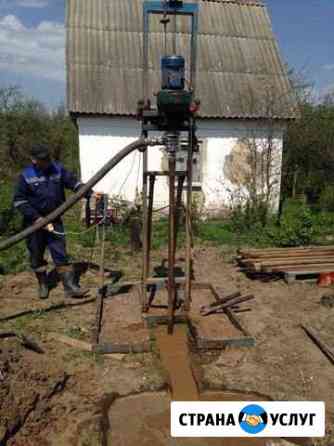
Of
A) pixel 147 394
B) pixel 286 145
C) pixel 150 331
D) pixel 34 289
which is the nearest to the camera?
pixel 147 394

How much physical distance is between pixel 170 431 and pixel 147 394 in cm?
54

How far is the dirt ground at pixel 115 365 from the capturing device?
11.1 ft

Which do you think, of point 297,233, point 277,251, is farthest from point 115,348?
point 297,233

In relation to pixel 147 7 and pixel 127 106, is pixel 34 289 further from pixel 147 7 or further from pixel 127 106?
pixel 127 106

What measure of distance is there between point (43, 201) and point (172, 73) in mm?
2257

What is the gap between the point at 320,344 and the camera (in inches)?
185

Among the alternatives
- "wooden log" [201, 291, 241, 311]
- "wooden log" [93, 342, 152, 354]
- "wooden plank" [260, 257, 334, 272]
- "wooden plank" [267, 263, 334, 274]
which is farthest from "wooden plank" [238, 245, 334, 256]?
"wooden log" [93, 342, 152, 354]

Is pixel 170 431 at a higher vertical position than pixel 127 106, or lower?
lower

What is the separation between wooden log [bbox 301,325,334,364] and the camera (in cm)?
445

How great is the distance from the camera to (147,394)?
3.84 metres

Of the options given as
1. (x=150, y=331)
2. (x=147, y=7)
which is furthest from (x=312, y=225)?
(x=147, y=7)

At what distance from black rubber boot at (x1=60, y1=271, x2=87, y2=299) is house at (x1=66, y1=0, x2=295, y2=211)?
4.87 meters

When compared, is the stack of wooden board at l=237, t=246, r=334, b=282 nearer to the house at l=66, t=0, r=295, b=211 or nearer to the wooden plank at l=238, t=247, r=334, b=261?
the wooden plank at l=238, t=247, r=334, b=261

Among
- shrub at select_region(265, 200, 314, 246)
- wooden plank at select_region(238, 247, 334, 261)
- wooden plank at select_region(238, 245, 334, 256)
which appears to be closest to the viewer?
wooden plank at select_region(238, 247, 334, 261)
